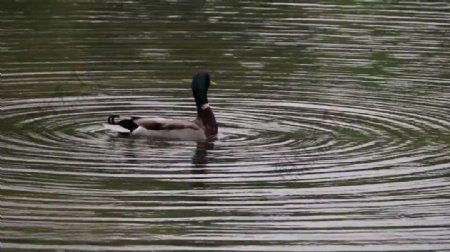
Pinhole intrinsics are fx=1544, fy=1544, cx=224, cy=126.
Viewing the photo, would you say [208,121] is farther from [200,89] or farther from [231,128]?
[200,89]

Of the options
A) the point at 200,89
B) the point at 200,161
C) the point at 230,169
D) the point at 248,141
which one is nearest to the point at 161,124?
the point at 248,141

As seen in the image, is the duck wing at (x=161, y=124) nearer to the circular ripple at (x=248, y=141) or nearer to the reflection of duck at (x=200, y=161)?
the circular ripple at (x=248, y=141)

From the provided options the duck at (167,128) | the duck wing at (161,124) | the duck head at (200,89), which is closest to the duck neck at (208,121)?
the duck at (167,128)

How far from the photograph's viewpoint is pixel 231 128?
784 inches

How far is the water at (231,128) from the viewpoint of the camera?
14.4 meters

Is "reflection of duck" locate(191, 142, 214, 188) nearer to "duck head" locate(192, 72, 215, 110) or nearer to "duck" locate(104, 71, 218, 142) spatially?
"duck" locate(104, 71, 218, 142)

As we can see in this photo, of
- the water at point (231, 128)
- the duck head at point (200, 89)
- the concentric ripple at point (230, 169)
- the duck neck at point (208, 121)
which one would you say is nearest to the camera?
the water at point (231, 128)

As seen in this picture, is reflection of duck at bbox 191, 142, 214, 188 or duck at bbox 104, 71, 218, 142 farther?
duck at bbox 104, 71, 218, 142

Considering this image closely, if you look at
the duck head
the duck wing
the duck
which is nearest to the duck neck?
the duck

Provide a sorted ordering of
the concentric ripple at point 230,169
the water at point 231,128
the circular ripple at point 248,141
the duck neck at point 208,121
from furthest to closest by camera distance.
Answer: the duck neck at point 208,121 → the circular ripple at point 248,141 → the concentric ripple at point 230,169 → the water at point 231,128

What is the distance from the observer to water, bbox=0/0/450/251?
14.4m

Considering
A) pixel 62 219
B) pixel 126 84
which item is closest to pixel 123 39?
pixel 126 84

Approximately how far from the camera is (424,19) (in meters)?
30.3

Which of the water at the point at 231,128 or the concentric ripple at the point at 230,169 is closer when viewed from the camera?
the water at the point at 231,128
